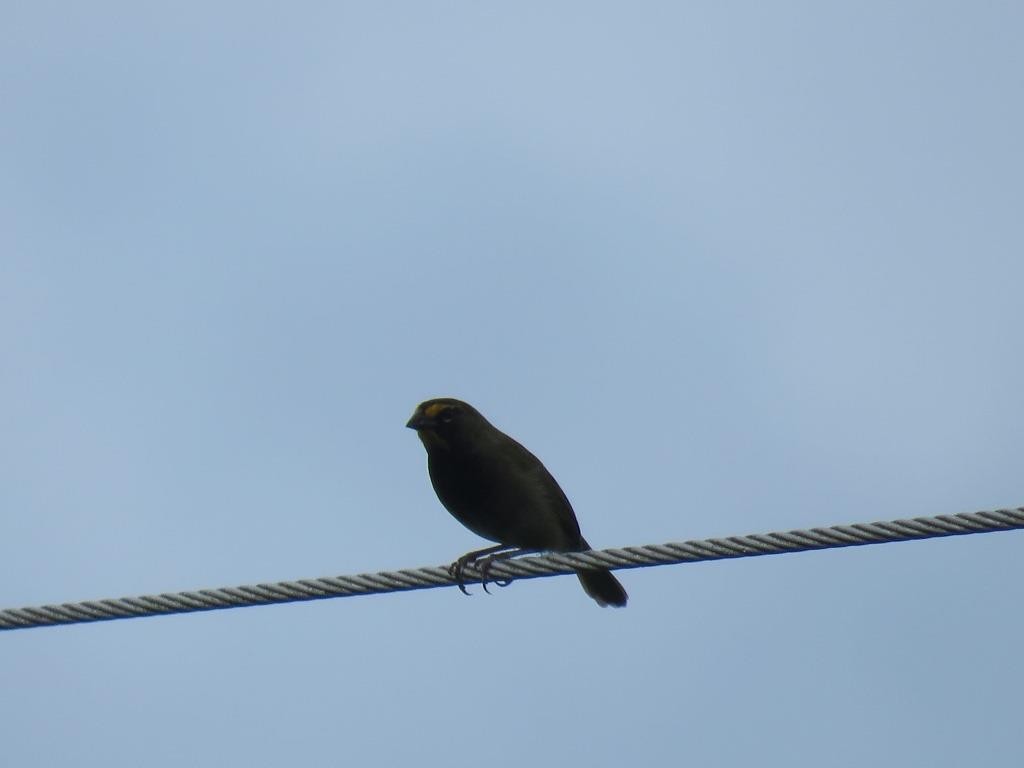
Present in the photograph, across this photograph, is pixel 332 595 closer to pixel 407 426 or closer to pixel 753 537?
pixel 753 537

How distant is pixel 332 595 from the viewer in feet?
19.1

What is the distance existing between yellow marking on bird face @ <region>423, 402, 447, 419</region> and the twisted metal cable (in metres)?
2.54

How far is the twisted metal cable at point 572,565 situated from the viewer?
211 inches

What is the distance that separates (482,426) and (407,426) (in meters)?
0.47

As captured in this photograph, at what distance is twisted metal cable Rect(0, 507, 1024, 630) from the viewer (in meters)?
5.36

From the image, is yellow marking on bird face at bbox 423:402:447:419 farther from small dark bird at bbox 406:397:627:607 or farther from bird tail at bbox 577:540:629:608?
bird tail at bbox 577:540:629:608

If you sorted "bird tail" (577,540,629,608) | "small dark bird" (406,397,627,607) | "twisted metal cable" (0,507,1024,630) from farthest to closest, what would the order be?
"bird tail" (577,540,629,608), "small dark bird" (406,397,627,607), "twisted metal cable" (0,507,1024,630)

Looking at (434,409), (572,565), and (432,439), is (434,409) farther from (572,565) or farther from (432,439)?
(572,565)

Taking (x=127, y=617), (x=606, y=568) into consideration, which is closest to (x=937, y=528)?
(x=606, y=568)

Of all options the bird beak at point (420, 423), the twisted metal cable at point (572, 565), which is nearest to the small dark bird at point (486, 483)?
the bird beak at point (420, 423)

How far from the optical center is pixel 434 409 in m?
8.58

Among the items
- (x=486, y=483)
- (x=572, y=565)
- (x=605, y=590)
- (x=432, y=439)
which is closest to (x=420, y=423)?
(x=432, y=439)

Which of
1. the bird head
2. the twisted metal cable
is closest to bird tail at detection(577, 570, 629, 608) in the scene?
the bird head

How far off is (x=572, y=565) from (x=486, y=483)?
8.32 ft
